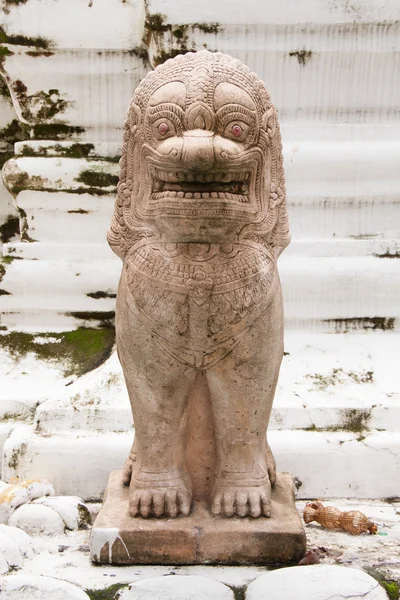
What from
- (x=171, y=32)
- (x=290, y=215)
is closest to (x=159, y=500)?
(x=290, y=215)

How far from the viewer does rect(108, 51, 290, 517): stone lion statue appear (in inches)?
89.9

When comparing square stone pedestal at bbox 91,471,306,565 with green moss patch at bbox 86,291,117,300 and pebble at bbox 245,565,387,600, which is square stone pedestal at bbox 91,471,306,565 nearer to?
pebble at bbox 245,565,387,600

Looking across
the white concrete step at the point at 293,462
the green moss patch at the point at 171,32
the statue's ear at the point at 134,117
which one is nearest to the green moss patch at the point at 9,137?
the green moss patch at the point at 171,32

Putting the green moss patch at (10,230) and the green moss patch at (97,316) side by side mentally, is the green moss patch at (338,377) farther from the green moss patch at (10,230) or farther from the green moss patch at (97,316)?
the green moss patch at (10,230)

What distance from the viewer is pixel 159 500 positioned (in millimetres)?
2559

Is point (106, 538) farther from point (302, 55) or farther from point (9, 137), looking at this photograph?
point (9, 137)

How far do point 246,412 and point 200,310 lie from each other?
0.36 m

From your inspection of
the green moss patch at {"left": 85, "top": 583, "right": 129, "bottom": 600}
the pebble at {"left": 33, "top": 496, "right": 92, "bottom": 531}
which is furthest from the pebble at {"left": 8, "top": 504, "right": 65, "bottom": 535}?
the green moss patch at {"left": 85, "top": 583, "right": 129, "bottom": 600}

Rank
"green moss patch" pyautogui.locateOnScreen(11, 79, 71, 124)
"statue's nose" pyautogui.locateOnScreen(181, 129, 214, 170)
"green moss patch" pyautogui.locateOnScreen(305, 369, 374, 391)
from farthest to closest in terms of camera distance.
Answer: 1. "green moss patch" pyautogui.locateOnScreen(11, 79, 71, 124)
2. "green moss patch" pyautogui.locateOnScreen(305, 369, 374, 391)
3. "statue's nose" pyautogui.locateOnScreen(181, 129, 214, 170)

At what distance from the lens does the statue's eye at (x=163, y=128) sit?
7.51 ft

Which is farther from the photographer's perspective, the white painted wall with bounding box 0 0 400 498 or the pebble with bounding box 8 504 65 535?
the white painted wall with bounding box 0 0 400 498

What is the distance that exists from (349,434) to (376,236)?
3.24 feet

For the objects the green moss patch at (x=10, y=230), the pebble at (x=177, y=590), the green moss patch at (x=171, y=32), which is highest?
the green moss patch at (x=171, y=32)

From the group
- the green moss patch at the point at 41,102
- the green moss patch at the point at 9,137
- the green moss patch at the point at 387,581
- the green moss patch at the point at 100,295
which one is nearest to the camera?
the green moss patch at the point at 387,581
